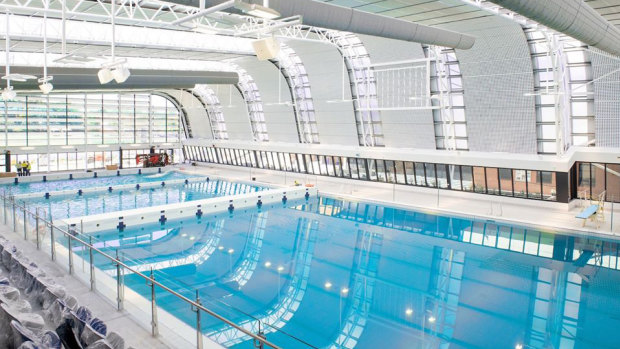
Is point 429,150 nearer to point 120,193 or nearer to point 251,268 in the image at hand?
point 251,268

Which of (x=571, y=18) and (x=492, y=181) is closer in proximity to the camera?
(x=571, y=18)

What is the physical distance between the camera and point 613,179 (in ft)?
61.2

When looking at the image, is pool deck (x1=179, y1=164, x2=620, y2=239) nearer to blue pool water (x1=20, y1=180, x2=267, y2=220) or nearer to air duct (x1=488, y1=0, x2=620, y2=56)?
blue pool water (x1=20, y1=180, x2=267, y2=220)

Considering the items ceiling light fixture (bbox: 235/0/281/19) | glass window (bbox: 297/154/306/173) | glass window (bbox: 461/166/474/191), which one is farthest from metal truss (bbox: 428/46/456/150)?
ceiling light fixture (bbox: 235/0/281/19)

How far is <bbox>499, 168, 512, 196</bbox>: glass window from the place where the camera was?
20.8 metres

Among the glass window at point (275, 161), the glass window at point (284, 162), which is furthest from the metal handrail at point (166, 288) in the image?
the glass window at point (275, 161)

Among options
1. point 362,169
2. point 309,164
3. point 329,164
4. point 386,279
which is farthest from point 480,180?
point 386,279

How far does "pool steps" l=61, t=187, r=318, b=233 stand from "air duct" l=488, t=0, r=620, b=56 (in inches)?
557

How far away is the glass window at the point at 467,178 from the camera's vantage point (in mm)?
22141

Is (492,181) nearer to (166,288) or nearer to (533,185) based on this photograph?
(533,185)

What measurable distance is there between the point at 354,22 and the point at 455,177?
13.9 metres

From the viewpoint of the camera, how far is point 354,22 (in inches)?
449

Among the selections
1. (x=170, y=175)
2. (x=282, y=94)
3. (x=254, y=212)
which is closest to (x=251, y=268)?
(x=254, y=212)

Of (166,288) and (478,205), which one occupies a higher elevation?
(166,288)
